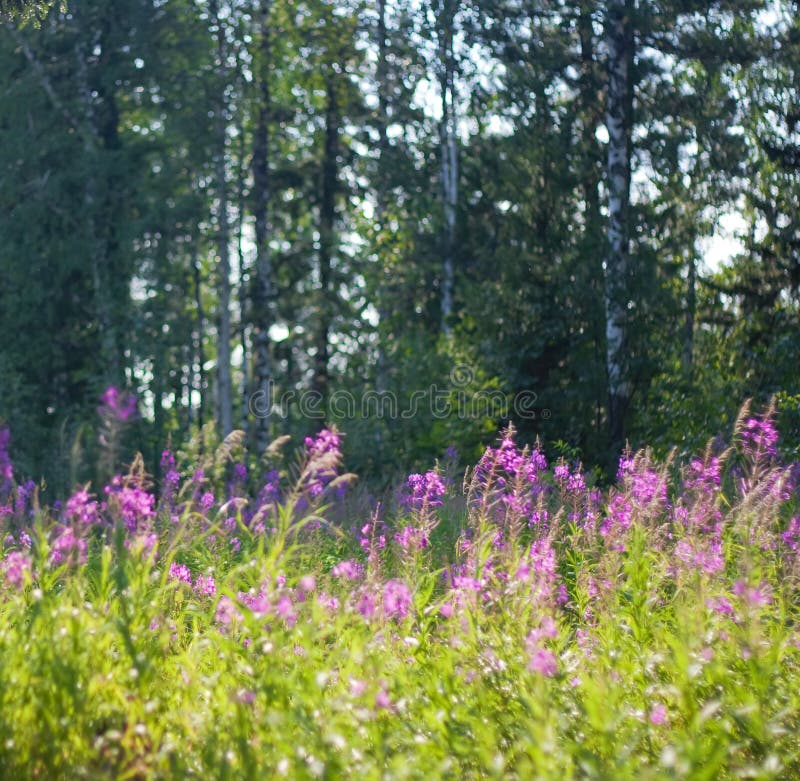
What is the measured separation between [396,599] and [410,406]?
41.0ft

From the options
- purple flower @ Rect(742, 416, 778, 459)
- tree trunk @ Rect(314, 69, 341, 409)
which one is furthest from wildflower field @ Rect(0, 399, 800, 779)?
tree trunk @ Rect(314, 69, 341, 409)

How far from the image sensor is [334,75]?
26.4 metres

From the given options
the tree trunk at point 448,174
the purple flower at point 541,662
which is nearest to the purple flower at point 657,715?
the purple flower at point 541,662

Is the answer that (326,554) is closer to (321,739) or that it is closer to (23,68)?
(321,739)

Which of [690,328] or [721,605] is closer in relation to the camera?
[721,605]

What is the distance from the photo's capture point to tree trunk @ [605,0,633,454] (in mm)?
14789

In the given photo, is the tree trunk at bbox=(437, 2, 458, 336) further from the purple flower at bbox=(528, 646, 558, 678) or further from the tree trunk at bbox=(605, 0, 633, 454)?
the purple flower at bbox=(528, 646, 558, 678)

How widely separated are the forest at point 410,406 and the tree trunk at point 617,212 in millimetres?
55

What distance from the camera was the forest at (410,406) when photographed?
4199mm

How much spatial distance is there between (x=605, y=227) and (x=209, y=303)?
86.3 ft

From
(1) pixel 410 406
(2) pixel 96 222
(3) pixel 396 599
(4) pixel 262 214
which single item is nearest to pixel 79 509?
(3) pixel 396 599

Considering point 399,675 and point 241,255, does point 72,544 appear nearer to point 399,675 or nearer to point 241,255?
point 399,675

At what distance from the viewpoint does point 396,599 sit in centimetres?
511

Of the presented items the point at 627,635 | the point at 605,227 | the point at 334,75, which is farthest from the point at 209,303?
the point at 627,635
